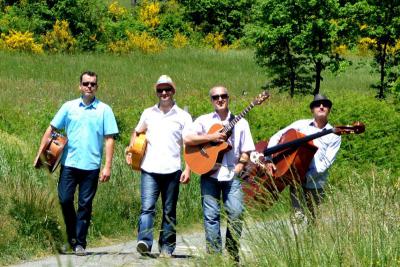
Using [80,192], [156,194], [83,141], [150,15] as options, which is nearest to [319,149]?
[156,194]

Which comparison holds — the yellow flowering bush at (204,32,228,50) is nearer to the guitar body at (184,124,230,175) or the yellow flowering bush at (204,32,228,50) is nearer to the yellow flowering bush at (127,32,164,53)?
the yellow flowering bush at (127,32,164,53)

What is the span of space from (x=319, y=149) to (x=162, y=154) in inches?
54.5

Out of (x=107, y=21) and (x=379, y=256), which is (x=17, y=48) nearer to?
(x=107, y=21)

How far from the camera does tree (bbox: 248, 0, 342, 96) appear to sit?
26344 mm

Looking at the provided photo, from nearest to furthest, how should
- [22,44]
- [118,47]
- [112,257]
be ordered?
[112,257]
[22,44]
[118,47]

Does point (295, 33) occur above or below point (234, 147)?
above

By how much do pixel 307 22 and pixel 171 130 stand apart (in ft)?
62.1

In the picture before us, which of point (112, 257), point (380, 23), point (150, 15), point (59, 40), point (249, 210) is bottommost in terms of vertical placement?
Answer: point (112, 257)

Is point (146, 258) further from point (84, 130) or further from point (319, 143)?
point (84, 130)

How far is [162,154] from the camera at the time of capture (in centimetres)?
842

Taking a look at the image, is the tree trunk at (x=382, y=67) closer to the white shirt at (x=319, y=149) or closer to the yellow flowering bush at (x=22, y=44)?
the yellow flowering bush at (x=22, y=44)

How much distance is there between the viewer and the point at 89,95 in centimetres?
864

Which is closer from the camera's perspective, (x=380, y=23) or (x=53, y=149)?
(x=53, y=149)

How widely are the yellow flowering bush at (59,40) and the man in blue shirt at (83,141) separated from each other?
29.7 m
